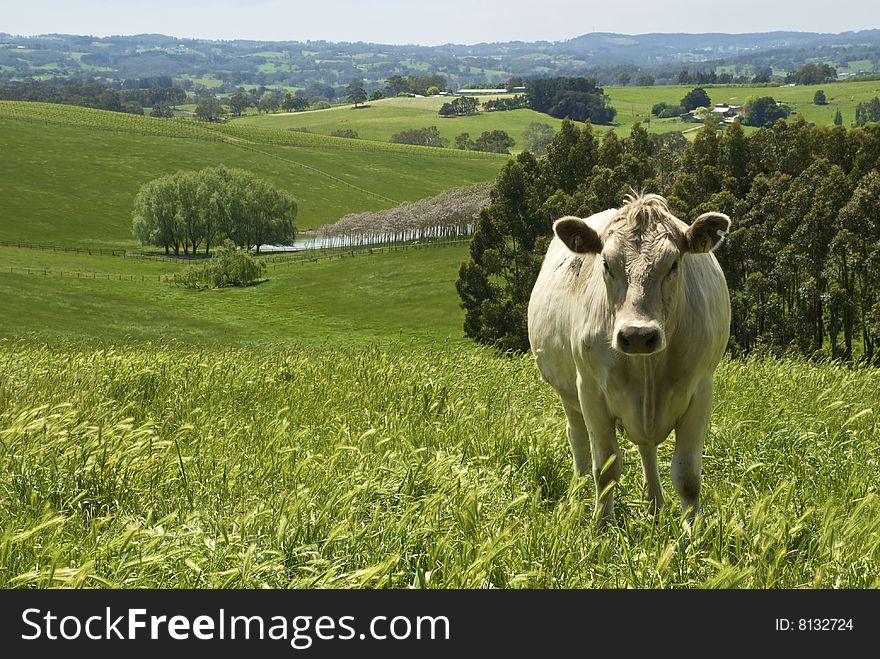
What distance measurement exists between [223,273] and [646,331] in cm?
9563

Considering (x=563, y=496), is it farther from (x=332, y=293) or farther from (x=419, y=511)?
(x=332, y=293)

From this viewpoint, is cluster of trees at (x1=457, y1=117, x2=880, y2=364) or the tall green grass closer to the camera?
the tall green grass

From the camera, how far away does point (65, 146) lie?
16175 centimetres

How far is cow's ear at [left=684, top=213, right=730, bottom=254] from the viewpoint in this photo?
619 cm

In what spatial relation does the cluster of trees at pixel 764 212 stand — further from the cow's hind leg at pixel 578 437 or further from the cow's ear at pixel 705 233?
the cow's ear at pixel 705 233

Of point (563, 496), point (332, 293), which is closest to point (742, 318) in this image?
point (563, 496)

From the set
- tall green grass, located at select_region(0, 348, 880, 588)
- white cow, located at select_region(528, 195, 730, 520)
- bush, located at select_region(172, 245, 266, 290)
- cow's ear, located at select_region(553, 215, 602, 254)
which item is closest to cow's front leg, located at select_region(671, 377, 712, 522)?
white cow, located at select_region(528, 195, 730, 520)

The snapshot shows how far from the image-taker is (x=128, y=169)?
159m

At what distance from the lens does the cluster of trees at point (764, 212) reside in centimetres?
4509

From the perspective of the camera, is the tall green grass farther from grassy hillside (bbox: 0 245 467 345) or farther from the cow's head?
grassy hillside (bbox: 0 245 467 345)

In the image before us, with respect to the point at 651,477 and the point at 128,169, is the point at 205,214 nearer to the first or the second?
the point at 128,169

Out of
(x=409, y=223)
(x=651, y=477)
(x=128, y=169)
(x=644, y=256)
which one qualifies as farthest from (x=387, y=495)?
(x=128, y=169)

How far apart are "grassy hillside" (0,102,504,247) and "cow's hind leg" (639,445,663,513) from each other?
432 feet

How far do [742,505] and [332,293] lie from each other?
86.8m
